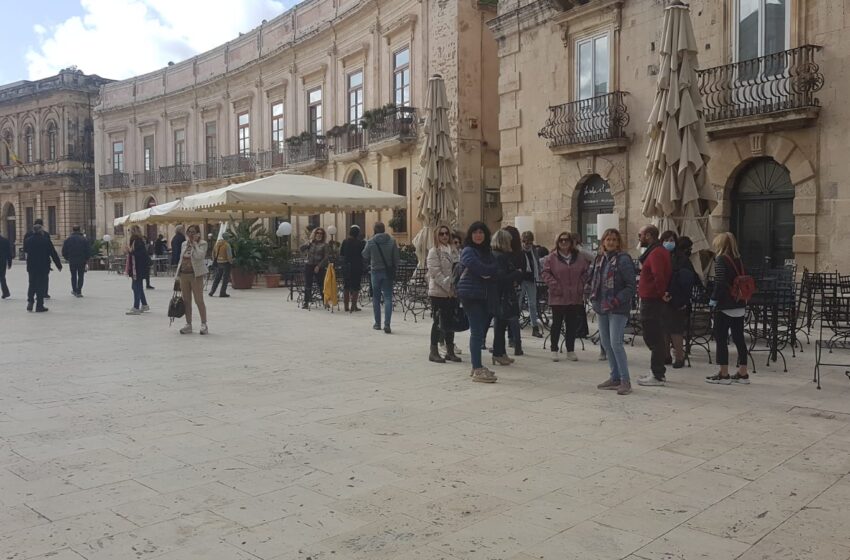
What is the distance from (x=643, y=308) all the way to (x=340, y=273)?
27.9 feet

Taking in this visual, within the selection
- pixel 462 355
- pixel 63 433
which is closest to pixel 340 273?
pixel 462 355

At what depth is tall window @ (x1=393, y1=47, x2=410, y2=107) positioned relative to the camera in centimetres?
2315

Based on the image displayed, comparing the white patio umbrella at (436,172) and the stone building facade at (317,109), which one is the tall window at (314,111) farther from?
the white patio umbrella at (436,172)

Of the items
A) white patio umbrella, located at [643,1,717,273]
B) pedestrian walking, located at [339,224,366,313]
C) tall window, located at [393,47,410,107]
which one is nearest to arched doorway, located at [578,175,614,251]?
pedestrian walking, located at [339,224,366,313]

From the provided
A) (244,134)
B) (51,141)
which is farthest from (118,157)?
(244,134)

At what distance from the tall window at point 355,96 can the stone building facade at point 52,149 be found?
27.7m

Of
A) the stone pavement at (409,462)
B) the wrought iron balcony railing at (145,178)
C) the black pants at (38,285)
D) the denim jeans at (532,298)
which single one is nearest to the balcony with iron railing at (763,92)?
the denim jeans at (532,298)

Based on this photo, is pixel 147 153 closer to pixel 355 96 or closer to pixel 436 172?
pixel 355 96

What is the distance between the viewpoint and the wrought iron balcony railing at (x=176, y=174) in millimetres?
35906

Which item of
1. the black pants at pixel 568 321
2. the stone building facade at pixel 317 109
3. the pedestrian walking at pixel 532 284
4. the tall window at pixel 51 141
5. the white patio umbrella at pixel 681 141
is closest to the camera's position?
the black pants at pixel 568 321

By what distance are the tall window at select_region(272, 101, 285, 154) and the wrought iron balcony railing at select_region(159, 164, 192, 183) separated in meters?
6.83

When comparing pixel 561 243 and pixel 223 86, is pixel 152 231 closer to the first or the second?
pixel 223 86

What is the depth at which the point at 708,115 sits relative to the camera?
525 inches

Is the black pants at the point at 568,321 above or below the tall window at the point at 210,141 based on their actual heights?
below
